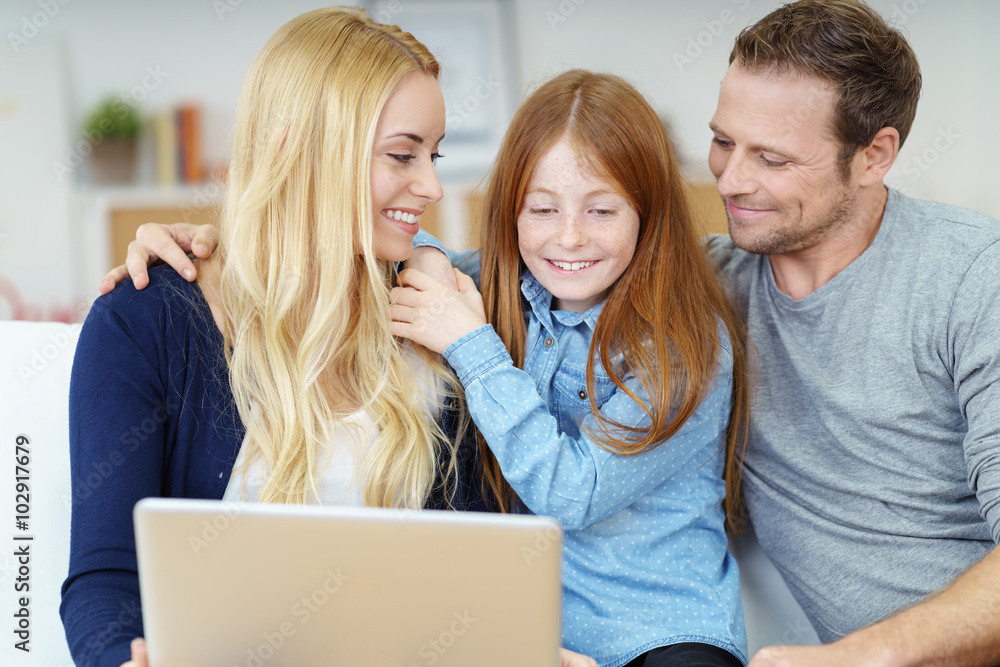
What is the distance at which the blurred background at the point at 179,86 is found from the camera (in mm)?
3807

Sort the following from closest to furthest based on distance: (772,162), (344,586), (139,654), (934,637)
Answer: (344,586)
(139,654)
(934,637)
(772,162)

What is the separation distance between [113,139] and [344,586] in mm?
3528

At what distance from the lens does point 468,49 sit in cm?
387

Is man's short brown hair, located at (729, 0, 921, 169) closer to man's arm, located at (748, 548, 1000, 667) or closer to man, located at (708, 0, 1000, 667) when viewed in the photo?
man, located at (708, 0, 1000, 667)

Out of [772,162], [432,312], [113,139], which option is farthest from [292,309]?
[113,139]

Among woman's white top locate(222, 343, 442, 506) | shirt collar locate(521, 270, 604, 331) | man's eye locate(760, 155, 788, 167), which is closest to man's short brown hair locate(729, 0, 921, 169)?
man's eye locate(760, 155, 788, 167)

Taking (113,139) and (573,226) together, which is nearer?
(573,226)

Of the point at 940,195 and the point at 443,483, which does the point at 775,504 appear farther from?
the point at 940,195

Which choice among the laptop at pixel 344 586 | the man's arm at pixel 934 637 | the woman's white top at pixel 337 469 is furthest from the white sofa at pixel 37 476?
the man's arm at pixel 934 637

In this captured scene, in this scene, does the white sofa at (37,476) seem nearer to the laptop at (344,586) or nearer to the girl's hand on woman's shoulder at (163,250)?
the girl's hand on woman's shoulder at (163,250)

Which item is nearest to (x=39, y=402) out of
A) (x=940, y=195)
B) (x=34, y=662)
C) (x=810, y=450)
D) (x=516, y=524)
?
(x=34, y=662)

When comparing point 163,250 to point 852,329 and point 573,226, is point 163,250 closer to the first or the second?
point 573,226

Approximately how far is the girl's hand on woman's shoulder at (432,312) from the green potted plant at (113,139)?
9.66 ft

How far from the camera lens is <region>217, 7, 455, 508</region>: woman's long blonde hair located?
1.29 metres
